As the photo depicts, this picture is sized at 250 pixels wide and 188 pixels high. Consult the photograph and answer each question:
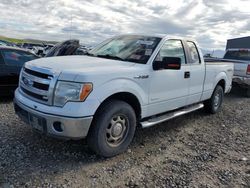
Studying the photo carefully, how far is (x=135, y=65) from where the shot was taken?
14.1 ft

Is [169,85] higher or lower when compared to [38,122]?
higher

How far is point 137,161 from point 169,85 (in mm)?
1510

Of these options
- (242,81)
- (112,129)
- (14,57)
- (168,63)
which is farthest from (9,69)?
(242,81)

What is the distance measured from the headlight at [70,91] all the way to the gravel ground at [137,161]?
37.0 inches

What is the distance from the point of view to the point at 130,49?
478 cm

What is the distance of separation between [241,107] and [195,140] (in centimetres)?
397

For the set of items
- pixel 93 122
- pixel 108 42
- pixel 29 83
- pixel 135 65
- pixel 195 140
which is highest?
pixel 108 42

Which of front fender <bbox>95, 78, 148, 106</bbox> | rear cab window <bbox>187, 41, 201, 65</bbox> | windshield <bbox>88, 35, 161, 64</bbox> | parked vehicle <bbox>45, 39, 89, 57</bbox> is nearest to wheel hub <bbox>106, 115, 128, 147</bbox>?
front fender <bbox>95, 78, 148, 106</bbox>

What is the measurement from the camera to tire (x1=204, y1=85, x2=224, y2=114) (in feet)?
22.6

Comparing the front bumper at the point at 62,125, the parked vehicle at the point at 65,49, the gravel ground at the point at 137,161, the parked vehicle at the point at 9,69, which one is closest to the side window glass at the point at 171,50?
the gravel ground at the point at 137,161

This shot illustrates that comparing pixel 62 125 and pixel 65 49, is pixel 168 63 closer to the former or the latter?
pixel 62 125

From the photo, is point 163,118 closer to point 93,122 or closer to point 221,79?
point 93,122

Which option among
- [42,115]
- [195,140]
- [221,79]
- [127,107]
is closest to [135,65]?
[127,107]

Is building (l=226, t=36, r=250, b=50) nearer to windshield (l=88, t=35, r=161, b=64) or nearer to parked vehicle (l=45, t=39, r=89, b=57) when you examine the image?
parked vehicle (l=45, t=39, r=89, b=57)
